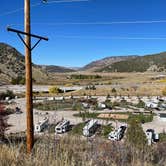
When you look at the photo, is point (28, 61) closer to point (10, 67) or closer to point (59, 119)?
point (59, 119)

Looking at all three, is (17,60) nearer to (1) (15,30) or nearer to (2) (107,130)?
(2) (107,130)

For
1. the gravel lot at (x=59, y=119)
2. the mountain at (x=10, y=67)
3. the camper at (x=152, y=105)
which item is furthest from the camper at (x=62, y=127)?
the mountain at (x=10, y=67)

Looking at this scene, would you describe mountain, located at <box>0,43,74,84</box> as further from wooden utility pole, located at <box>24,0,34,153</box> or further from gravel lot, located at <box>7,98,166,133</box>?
wooden utility pole, located at <box>24,0,34,153</box>

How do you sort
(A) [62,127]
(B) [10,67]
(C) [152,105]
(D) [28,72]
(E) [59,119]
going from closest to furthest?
(D) [28,72] → (A) [62,127] → (E) [59,119] → (C) [152,105] → (B) [10,67]

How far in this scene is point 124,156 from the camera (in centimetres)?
625

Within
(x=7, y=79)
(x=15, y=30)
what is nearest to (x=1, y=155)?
(x=15, y=30)

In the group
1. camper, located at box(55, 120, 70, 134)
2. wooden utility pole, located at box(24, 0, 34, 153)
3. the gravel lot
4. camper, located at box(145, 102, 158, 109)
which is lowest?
the gravel lot

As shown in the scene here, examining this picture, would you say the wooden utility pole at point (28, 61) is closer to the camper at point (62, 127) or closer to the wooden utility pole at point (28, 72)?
the wooden utility pole at point (28, 72)

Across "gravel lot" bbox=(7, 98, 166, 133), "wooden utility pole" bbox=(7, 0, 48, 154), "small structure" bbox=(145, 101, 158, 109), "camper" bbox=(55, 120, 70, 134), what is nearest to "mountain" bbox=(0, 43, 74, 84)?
"gravel lot" bbox=(7, 98, 166, 133)

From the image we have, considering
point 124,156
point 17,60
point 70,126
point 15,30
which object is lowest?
point 70,126

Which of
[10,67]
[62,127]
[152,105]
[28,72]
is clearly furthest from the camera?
[10,67]

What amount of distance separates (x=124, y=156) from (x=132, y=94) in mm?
84483

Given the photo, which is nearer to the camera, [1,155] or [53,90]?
[1,155]

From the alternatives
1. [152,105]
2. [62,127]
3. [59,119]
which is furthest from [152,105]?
[62,127]
